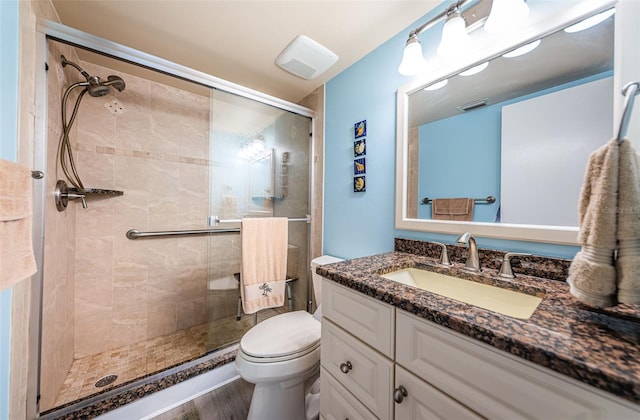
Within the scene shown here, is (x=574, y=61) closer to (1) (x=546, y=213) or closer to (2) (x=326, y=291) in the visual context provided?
(1) (x=546, y=213)

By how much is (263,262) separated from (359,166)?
0.93m

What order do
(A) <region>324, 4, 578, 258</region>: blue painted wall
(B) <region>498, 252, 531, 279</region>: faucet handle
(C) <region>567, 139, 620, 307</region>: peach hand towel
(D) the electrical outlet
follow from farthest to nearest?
1. (D) the electrical outlet
2. (A) <region>324, 4, 578, 258</region>: blue painted wall
3. (B) <region>498, 252, 531, 279</region>: faucet handle
4. (C) <region>567, 139, 620, 307</region>: peach hand towel

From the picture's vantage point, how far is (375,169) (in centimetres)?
134

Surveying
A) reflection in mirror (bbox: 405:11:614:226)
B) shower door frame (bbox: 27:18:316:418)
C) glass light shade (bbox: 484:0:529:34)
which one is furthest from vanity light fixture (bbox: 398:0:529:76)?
shower door frame (bbox: 27:18:316:418)

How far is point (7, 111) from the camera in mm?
754

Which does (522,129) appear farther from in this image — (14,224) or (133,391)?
Result: (133,391)

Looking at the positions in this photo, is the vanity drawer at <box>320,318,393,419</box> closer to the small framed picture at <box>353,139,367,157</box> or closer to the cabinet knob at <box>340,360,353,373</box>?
the cabinet knob at <box>340,360,353,373</box>

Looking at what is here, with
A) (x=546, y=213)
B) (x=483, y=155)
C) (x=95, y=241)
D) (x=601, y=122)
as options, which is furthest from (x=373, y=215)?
(x=95, y=241)

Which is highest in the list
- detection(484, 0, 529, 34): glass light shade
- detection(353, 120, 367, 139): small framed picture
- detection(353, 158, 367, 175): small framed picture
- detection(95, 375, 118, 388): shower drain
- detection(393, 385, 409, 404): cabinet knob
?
detection(484, 0, 529, 34): glass light shade

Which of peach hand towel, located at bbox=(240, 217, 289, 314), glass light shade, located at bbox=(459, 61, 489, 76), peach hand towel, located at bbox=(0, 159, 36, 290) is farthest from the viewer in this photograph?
peach hand towel, located at bbox=(240, 217, 289, 314)

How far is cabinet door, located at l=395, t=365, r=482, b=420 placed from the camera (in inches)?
19.6

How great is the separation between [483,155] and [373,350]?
0.90 meters

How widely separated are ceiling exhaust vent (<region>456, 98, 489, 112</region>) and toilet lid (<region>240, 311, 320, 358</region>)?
1326 mm

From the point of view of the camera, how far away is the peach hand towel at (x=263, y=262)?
146cm
